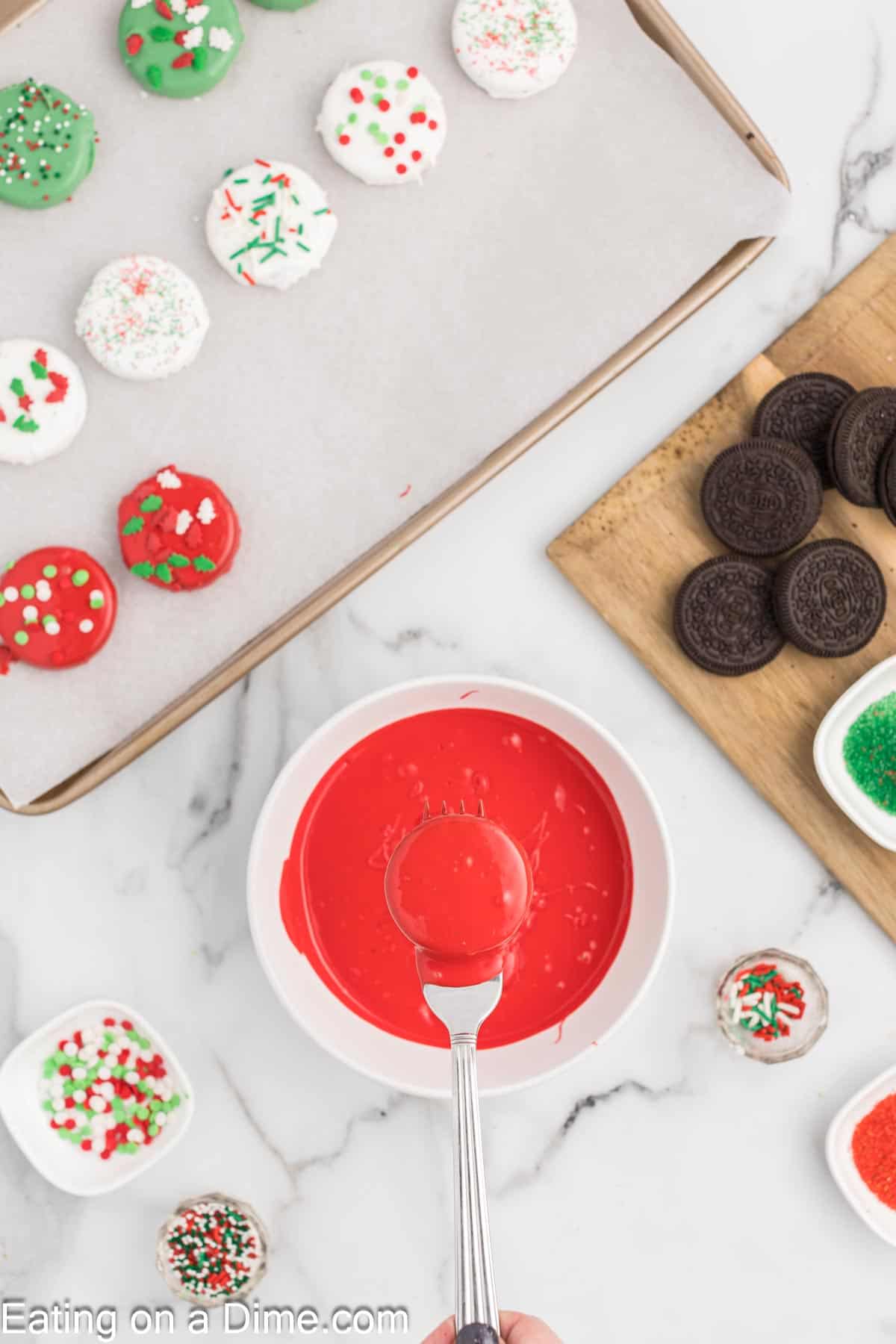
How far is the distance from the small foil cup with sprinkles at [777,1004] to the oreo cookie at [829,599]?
1.14 feet

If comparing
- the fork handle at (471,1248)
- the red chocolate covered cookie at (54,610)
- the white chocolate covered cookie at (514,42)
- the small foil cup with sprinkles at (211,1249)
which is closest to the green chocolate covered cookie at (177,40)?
the white chocolate covered cookie at (514,42)

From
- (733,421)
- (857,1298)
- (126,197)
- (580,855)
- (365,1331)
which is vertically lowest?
(857,1298)

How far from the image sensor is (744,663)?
4.11ft

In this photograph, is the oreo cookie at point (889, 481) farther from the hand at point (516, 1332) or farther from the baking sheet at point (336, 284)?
the hand at point (516, 1332)

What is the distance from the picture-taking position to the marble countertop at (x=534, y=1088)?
4.22 feet

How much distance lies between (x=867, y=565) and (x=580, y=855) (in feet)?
1.45

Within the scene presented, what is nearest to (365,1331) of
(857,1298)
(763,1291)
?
(763,1291)

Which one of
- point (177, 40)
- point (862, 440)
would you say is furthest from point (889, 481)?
point (177, 40)

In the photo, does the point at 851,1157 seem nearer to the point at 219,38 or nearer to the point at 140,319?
the point at 140,319

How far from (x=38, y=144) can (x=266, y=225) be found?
24cm

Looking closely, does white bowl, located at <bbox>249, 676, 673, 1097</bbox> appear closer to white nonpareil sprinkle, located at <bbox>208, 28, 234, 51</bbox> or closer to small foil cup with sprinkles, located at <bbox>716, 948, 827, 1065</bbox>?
small foil cup with sprinkles, located at <bbox>716, 948, 827, 1065</bbox>

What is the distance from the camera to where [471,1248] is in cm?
94

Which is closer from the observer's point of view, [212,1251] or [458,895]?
[458,895]

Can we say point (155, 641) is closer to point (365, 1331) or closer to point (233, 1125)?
point (233, 1125)
